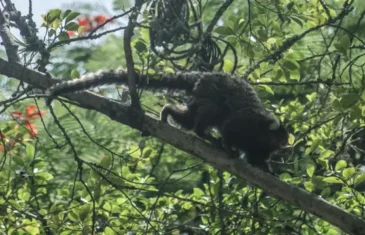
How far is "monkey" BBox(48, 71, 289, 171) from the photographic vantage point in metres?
5.66

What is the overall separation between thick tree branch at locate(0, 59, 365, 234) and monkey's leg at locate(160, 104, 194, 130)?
123 cm

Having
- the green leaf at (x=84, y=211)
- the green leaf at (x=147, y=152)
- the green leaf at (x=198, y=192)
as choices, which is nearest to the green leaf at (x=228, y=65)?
the green leaf at (x=147, y=152)

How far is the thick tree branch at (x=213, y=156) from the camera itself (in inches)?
167

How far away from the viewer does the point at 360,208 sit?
5434 millimetres

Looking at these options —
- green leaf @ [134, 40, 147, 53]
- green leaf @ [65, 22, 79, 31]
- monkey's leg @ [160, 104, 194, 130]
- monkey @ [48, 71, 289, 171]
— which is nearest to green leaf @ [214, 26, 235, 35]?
monkey @ [48, 71, 289, 171]

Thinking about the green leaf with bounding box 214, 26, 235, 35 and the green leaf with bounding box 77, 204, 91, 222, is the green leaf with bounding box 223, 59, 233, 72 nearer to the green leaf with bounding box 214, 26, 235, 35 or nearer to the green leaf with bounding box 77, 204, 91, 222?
the green leaf with bounding box 214, 26, 235, 35

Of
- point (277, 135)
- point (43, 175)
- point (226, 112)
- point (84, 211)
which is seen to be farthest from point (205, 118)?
point (43, 175)

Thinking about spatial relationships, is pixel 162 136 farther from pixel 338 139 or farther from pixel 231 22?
pixel 338 139

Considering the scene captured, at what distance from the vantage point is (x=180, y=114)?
19.4ft

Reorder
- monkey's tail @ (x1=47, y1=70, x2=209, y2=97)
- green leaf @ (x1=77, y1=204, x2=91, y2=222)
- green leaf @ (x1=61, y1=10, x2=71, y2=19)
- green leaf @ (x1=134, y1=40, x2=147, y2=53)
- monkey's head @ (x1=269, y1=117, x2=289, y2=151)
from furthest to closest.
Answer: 1. monkey's head @ (x1=269, y1=117, x2=289, y2=151)
2. green leaf @ (x1=77, y1=204, x2=91, y2=222)
3. green leaf @ (x1=61, y1=10, x2=71, y2=19)
4. green leaf @ (x1=134, y1=40, x2=147, y2=53)
5. monkey's tail @ (x1=47, y1=70, x2=209, y2=97)

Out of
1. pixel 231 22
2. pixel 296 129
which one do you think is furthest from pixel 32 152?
pixel 296 129

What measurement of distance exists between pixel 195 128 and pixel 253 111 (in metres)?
0.46

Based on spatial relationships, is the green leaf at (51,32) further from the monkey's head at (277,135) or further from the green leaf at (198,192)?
the monkey's head at (277,135)

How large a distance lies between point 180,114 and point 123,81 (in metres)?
0.72
